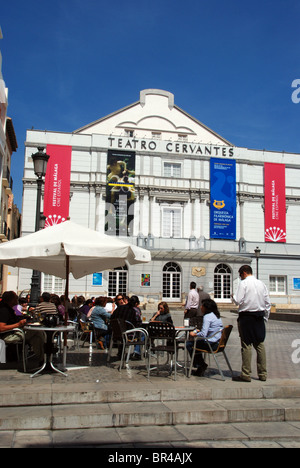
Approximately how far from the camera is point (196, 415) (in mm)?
5637

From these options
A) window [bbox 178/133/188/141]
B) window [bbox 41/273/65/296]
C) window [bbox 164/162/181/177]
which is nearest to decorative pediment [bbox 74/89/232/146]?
window [bbox 178/133/188/141]

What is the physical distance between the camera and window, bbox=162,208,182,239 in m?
32.7

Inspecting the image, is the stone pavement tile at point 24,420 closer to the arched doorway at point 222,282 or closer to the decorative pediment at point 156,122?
the arched doorway at point 222,282

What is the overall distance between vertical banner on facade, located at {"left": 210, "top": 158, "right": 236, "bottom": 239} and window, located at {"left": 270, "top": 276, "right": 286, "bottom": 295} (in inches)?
180

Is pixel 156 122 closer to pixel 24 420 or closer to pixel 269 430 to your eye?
pixel 269 430

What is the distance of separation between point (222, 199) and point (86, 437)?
2935 cm

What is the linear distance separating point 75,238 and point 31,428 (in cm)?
326

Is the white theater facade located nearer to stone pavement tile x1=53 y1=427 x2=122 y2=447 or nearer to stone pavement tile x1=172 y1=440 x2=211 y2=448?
stone pavement tile x1=53 y1=427 x2=122 y2=447

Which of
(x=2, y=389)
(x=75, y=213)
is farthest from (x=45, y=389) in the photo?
(x=75, y=213)

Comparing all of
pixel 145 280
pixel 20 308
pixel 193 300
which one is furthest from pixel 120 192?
pixel 20 308

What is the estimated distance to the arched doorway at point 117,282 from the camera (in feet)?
102

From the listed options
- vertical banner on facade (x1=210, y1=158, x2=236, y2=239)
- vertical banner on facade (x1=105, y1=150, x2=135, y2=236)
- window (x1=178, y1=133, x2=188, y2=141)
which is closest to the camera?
vertical banner on facade (x1=105, y1=150, x2=135, y2=236)
